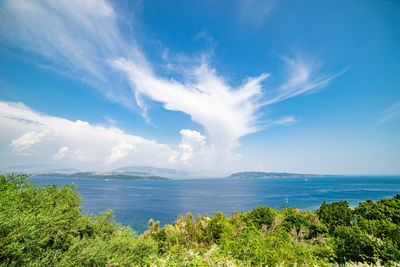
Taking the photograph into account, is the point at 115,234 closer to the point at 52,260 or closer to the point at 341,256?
the point at 52,260

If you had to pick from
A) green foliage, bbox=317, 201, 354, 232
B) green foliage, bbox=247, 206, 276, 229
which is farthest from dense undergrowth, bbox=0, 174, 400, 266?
green foliage, bbox=247, 206, 276, 229

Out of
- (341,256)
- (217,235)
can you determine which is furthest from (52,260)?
(217,235)

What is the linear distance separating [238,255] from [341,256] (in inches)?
217

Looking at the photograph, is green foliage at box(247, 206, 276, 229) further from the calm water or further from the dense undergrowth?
the calm water

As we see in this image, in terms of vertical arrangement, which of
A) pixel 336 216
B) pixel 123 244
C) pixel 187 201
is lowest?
pixel 187 201

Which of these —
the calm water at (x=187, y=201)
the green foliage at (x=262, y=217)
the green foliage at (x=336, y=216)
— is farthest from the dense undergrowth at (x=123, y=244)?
the calm water at (x=187, y=201)

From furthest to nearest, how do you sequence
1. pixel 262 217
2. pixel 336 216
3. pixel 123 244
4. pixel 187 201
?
pixel 187 201
pixel 336 216
pixel 262 217
pixel 123 244

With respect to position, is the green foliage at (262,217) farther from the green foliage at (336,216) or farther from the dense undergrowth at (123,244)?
the dense undergrowth at (123,244)

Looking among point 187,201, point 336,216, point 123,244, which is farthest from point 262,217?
point 187,201

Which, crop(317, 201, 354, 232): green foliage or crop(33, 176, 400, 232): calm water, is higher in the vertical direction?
crop(317, 201, 354, 232): green foliage

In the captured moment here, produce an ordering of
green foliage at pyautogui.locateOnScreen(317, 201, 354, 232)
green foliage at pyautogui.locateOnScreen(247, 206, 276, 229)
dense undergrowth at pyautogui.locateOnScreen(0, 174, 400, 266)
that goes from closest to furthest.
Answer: dense undergrowth at pyautogui.locateOnScreen(0, 174, 400, 266), green foliage at pyautogui.locateOnScreen(317, 201, 354, 232), green foliage at pyautogui.locateOnScreen(247, 206, 276, 229)

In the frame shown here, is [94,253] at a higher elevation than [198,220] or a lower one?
higher

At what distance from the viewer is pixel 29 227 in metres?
7.02

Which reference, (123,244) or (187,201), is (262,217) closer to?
(123,244)
